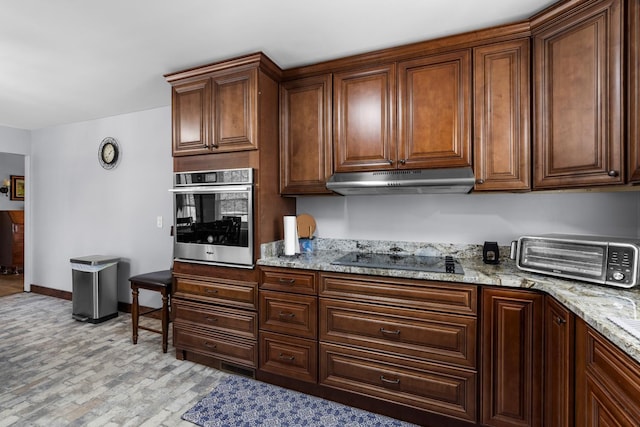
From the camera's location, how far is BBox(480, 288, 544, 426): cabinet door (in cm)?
164

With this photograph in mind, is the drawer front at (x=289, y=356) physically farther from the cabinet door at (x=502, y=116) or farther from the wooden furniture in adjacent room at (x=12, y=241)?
the wooden furniture in adjacent room at (x=12, y=241)

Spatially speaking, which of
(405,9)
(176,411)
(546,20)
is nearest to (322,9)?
(405,9)

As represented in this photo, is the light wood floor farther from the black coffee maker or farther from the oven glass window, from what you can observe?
the black coffee maker

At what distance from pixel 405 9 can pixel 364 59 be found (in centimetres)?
53

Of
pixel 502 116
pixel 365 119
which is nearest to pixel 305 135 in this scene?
pixel 365 119

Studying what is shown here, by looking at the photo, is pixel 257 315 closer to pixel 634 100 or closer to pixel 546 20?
pixel 634 100

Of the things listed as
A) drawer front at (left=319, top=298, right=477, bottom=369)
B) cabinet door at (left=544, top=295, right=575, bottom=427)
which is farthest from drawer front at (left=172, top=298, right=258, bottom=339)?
cabinet door at (left=544, top=295, right=575, bottom=427)

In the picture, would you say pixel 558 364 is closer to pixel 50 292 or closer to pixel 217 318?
pixel 217 318

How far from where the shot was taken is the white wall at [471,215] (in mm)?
2029

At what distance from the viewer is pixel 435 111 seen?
6.97 feet

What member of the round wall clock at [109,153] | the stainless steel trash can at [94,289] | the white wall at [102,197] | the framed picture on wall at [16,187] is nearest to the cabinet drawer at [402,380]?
the white wall at [102,197]

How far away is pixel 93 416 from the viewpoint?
1980 mm

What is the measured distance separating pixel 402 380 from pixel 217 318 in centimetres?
Answer: 145

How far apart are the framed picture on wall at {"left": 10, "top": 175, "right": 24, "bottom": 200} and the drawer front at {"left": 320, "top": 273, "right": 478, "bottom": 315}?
747cm
